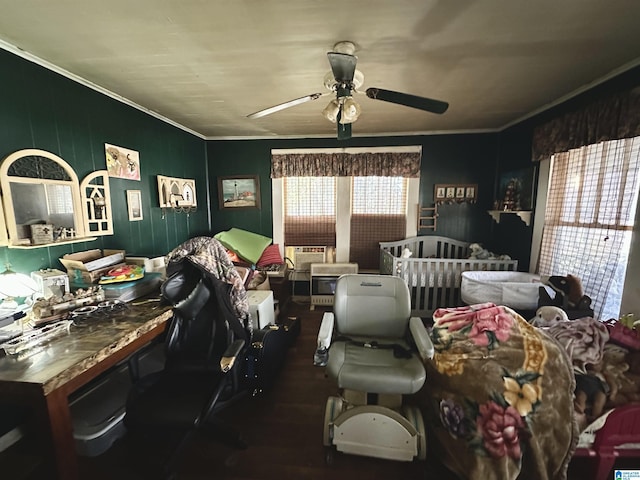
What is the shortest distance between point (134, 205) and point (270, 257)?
1.80 metres

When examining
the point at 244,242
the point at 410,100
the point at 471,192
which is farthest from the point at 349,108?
the point at 471,192

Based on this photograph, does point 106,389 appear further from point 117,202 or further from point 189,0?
point 189,0

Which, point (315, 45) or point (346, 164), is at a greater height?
point (315, 45)

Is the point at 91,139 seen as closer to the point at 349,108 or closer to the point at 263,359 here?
the point at 349,108

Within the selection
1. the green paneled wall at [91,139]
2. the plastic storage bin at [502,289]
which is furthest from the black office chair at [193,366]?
the plastic storage bin at [502,289]

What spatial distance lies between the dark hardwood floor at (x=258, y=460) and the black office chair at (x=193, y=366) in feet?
0.35

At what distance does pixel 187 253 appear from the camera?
1.70 meters

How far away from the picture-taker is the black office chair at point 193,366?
136 centimetres

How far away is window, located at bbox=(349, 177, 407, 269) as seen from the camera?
3918mm

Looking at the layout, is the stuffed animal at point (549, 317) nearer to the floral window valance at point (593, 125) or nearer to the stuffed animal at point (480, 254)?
the floral window valance at point (593, 125)

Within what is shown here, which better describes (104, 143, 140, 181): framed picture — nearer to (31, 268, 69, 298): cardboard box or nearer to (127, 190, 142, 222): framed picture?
(127, 190, 142, 222): framed picture

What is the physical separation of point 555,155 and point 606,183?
0.72 m

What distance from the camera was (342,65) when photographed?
1.55 metres

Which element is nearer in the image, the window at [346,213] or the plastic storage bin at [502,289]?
the plastic storage bin at [502,289]
